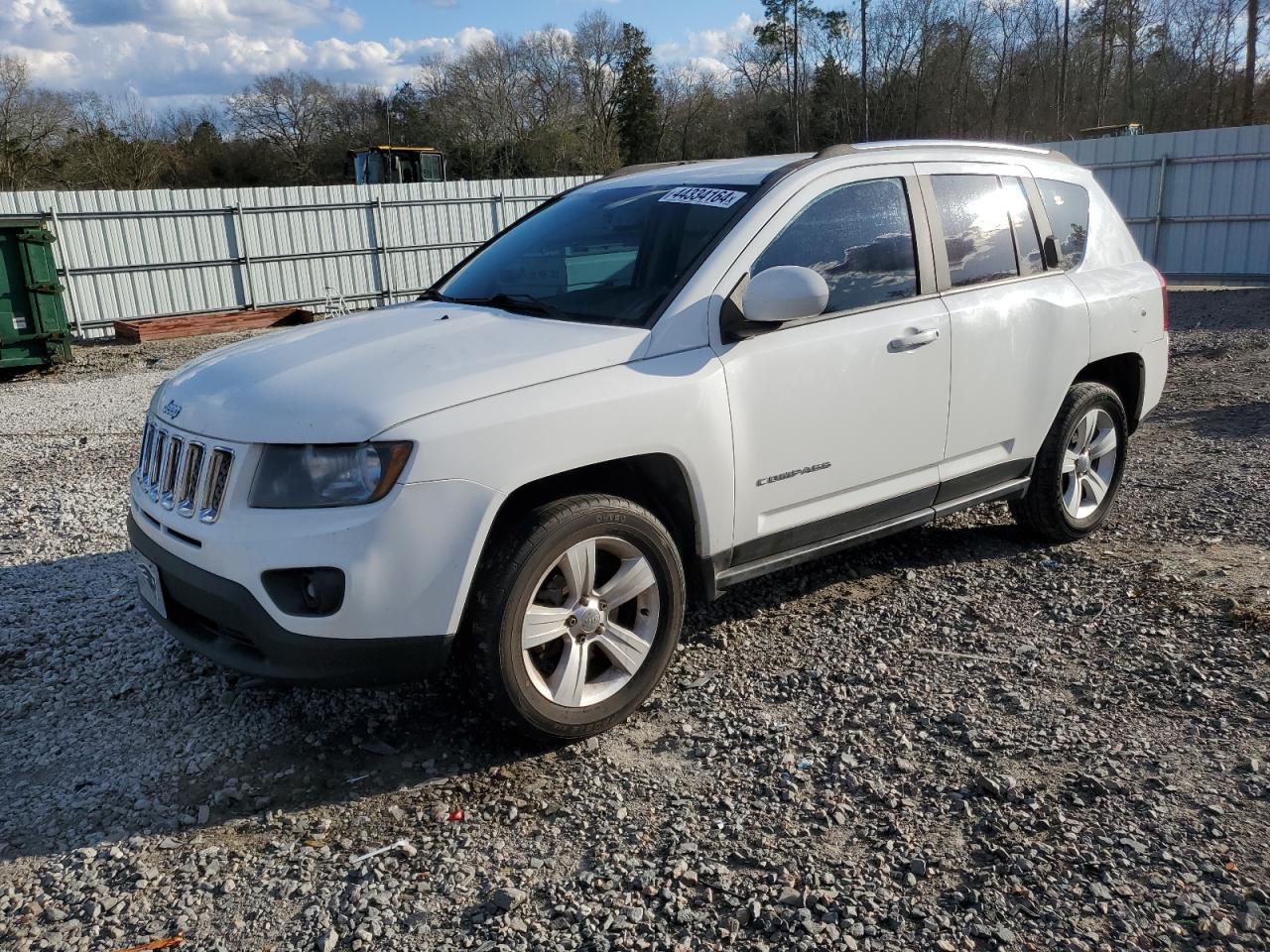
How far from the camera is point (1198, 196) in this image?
1727cm

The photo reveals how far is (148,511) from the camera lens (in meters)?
A: 3.32

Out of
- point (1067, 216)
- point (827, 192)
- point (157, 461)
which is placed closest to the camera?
point (157, 461)

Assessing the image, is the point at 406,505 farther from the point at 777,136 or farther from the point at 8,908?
the point at 777,136

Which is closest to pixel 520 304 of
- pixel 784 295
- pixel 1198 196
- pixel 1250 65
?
pixel 784 295

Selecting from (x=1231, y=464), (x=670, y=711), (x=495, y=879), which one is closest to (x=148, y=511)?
(x=495, y=879)

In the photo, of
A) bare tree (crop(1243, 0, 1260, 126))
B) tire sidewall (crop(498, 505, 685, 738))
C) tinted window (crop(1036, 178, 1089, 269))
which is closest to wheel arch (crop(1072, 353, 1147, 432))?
tinted window (crop(1036, 178, 1089, 269))

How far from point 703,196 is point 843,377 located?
892mm


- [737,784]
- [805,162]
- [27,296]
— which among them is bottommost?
[737,784]

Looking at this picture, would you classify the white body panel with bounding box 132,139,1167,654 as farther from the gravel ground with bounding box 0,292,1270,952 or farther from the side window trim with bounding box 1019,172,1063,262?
the gravel ground with bounding box 0,292,1270,952

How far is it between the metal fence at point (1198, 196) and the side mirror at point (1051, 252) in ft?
48.0

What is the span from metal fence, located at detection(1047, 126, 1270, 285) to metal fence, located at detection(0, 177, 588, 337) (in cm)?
1195

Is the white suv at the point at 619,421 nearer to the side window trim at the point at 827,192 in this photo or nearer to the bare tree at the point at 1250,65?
the side window trim at the point at 827,192

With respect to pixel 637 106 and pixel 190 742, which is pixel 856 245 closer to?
pixel 190 742

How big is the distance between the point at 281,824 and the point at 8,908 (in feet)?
2.28
